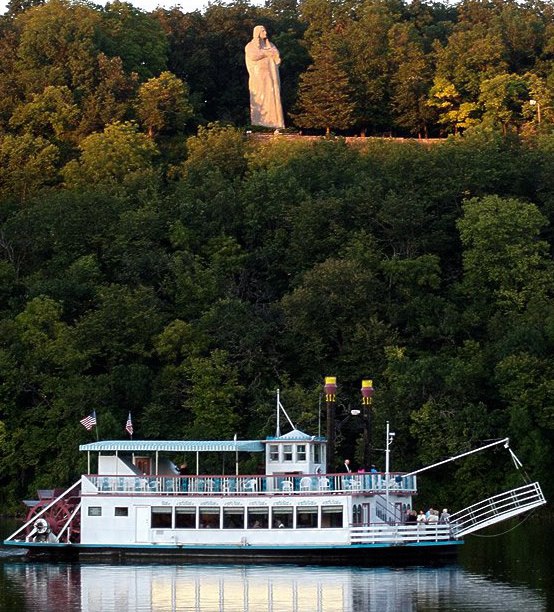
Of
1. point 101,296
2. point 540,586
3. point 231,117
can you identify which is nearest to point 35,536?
point 540,586

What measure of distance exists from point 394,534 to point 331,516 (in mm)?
2233

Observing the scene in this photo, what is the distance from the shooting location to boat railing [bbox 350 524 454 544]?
58.1m

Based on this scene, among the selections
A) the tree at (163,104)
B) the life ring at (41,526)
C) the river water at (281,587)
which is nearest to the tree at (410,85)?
the tree at (163,104)

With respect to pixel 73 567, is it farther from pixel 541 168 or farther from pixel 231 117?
pixel 231 117

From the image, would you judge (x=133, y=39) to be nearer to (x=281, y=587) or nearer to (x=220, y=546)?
(x=220, y=546)

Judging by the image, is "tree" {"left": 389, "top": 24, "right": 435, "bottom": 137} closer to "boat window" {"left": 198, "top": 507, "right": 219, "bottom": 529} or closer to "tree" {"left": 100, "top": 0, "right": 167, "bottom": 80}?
"tree" {"left": 100, "top": 0, "right": 167, "bottom": 80}

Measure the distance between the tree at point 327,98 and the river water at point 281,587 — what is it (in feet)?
162

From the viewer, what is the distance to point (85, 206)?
3703 inches

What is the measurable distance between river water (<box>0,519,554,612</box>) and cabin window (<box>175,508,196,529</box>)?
1715 mm

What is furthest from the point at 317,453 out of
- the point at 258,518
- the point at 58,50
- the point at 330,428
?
the point at 58,50

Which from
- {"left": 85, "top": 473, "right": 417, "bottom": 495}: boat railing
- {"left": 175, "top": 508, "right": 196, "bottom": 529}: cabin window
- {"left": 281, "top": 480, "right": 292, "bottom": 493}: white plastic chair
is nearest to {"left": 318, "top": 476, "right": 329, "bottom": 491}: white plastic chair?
{"left": 85, "top": 473, "right": 417, "bottom": 495}: boat railing

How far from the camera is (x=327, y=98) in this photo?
350 ft

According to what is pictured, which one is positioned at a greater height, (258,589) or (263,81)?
(263,81)

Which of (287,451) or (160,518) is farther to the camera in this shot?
(287,451)
